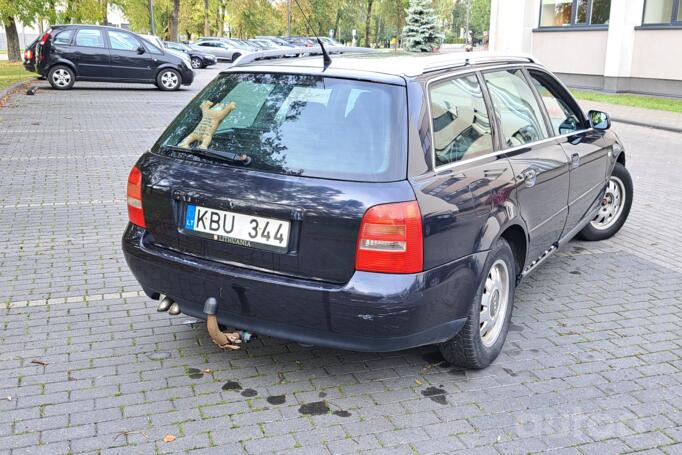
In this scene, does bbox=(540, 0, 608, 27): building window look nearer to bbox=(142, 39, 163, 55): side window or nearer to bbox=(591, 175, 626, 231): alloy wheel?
bbox=(142, 39, 163, 55): side window

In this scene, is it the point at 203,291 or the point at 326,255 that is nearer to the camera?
the point at 326,255

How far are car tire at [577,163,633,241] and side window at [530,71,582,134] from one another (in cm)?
129

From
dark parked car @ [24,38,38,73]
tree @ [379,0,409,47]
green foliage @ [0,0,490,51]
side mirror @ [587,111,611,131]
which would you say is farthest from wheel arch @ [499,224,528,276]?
tree @ [379,0,409,47]

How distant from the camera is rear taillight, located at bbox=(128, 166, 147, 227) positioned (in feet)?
13.1

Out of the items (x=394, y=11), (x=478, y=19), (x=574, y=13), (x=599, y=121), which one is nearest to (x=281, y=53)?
(x=599, y=121)

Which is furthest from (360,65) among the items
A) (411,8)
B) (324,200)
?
(411,8)

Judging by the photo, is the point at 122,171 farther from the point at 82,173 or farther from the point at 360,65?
the point at 360,65

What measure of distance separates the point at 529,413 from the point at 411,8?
4227cm

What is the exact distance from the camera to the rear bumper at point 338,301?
11.0 feet

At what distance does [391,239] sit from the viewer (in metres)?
3.34

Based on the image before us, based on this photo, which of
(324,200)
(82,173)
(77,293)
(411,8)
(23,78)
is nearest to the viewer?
(324,200)

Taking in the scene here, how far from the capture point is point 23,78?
83.4 ft

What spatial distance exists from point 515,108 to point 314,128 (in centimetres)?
160

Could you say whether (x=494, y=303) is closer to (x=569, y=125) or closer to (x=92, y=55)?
(x=569, y=125)
